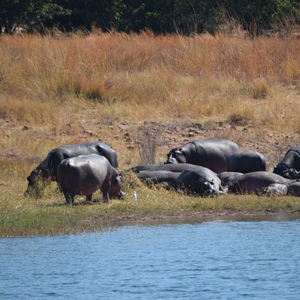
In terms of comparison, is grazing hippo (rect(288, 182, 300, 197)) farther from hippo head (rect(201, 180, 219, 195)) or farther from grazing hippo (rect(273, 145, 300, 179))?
hippo head (rect(201, 180, 219, 195))

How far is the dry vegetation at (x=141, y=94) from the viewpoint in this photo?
1255cm

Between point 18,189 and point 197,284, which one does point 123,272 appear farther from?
point 18,189

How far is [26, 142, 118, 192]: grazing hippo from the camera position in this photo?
8.74 m

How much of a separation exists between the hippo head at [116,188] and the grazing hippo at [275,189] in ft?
7.38

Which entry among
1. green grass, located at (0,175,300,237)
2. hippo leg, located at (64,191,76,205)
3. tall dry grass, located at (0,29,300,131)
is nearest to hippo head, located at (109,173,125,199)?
green grass, located at (0,175,300,237)

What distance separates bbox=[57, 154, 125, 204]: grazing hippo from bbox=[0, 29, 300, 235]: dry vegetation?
2.13 metres

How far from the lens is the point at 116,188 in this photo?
27.1 ft

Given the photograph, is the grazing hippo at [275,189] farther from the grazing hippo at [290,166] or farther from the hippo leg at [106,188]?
the hippo leg at [106,188]

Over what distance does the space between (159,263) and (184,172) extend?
3.96 m

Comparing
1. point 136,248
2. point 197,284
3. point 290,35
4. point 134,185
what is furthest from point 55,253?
point 290,35

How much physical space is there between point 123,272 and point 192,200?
3.47 meters

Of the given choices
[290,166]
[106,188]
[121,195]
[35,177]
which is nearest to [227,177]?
[290,166]

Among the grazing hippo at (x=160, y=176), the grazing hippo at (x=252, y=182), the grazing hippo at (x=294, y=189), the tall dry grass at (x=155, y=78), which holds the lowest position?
the grazing hippo at (x=294, y=189)

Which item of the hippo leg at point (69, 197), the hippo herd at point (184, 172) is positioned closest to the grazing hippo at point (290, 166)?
the hippo herd at point (184, 172)
